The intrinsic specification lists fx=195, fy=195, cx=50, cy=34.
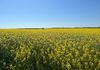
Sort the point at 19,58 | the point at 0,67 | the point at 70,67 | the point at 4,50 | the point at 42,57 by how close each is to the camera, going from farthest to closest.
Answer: the point at 4,50, the point at 42,57, the point at 19,58, the point at 0,67, the point at 70,67

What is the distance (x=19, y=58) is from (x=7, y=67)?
37.5 inches

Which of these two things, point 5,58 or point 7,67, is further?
point 5,58

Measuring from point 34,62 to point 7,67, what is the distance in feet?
4.51

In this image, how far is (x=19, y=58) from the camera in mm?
8758

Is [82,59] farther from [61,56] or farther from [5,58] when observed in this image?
[5,58]

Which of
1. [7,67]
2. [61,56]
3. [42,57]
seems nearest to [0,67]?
[7,67]

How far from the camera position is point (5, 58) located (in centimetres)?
944

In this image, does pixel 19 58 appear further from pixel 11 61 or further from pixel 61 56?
pixel 61 56

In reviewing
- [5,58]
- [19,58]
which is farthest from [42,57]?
[5,58]

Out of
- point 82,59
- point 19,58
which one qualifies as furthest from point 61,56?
point 19,58

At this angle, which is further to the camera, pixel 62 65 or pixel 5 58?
pixel 5 58

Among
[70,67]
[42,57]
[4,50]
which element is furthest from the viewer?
[4,50]

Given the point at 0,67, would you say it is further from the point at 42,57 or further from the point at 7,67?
the point at 42,57

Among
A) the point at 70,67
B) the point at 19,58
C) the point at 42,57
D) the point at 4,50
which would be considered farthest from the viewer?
the point at 4,50
